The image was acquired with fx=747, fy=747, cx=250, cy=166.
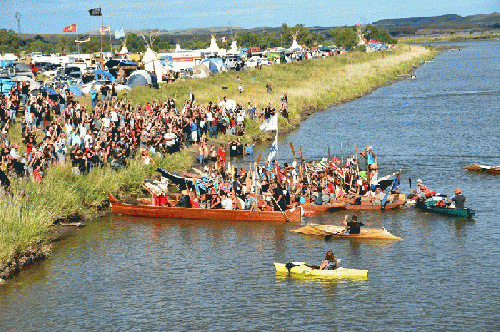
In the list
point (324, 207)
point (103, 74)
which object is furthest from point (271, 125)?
point (103, 74)

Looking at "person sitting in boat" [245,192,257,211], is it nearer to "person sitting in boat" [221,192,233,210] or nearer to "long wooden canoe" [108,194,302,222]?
"long wooden canoe" [108,194,302,222]

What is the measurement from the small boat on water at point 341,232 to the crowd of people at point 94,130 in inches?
496

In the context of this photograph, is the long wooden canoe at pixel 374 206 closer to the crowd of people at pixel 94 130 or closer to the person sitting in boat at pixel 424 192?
the person sitting in boat at pixel 424 192

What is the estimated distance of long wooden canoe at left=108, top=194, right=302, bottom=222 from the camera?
115 ft

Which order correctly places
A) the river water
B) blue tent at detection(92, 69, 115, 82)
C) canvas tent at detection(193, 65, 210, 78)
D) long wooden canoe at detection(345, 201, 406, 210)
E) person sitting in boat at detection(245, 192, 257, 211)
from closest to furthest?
the river water → person sitting in boat at detection(245, 192, 257, 211) → long wooden canoe at detection(345, 201, 406, 210) → blue tent at detection(92, 69, 115, 82) → canvas tent at detection(193, 65, 210, 78)

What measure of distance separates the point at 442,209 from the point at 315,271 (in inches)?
424

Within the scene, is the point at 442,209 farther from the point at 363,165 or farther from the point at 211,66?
the point at 211,66

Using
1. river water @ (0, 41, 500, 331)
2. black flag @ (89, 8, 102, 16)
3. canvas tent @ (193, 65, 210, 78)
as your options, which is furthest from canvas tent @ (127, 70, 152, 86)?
river water @ (0, 41, 500, 331)

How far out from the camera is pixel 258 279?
27.4 metres

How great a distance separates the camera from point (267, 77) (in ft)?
302

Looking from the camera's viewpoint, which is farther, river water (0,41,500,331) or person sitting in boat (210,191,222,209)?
person sitting in boat (210,191,222,209)

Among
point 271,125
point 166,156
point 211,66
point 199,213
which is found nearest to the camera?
point 199,213

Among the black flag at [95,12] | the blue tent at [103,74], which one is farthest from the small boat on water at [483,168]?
the black flag at [95,12]

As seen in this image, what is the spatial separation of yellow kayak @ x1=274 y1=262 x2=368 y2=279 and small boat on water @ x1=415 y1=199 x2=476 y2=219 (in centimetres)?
948
